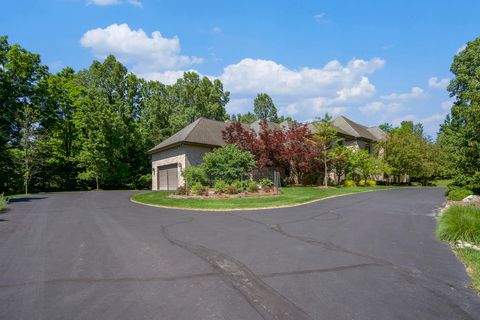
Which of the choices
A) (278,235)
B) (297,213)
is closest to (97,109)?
(297,213)

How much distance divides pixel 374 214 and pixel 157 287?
10.0m

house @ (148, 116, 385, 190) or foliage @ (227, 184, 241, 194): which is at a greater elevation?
house @ (148, 116, 385, 190)

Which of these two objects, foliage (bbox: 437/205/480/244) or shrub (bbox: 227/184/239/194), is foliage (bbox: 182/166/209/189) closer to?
shrub (bbox: 227/184/239/194)

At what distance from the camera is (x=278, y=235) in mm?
8453

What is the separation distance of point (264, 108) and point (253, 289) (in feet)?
210

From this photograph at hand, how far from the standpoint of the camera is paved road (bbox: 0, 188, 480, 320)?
4051 millimetres

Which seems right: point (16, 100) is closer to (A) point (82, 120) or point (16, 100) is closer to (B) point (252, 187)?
(A) point (82, 120)

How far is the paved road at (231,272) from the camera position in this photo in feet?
13.3

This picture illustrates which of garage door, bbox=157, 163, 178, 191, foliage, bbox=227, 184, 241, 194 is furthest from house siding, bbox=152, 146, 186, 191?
Result: foliage, bbox=227, 184, 241, 194

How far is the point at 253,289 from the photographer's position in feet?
15.4

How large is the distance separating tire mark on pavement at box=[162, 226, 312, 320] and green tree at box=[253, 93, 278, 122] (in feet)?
202

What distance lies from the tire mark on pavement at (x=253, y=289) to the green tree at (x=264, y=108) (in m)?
61.7

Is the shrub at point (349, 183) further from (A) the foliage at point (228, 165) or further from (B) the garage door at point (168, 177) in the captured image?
(B) the garage door at point (168, 177)

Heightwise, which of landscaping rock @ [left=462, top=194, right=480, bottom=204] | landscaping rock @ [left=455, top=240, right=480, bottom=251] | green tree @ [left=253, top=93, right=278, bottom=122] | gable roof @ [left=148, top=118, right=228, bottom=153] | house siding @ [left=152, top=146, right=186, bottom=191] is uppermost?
green tree @ [left=253, top=93, right=278, bottom=122]
